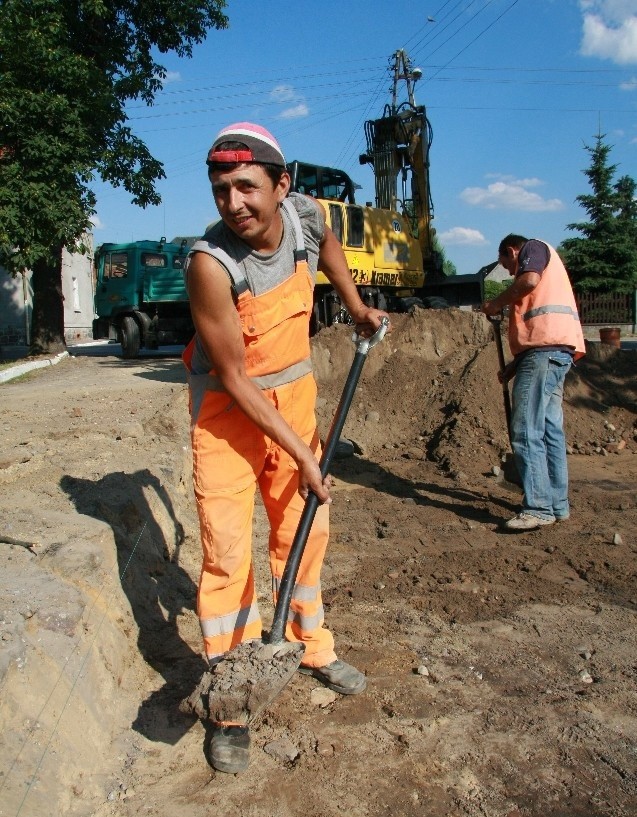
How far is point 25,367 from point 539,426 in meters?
10.4

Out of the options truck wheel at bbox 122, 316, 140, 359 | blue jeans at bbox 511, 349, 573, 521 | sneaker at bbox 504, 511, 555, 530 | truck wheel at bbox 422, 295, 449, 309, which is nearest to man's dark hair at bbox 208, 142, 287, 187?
blue jeans at bbox 511, 349, 573, 521

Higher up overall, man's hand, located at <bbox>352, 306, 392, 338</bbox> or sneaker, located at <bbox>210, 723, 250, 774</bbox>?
man's hand, located at <bbox>352, 306, 392, 338</bbox>

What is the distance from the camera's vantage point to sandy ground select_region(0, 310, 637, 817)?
2.20 meters

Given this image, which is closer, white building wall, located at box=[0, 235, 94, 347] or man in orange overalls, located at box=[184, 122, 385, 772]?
man in orange overalls, located at box=[184, 122, 385, 772]

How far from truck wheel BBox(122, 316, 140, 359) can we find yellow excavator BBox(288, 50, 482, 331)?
5.27m

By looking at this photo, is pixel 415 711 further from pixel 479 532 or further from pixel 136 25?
pixel 136 25

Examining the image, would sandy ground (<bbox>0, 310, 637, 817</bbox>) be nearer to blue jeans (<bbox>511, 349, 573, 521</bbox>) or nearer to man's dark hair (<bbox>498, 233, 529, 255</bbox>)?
blue jeans (<bbox>511, 349, 573, 521</bbox>)

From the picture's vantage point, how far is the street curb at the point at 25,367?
11.6 meters

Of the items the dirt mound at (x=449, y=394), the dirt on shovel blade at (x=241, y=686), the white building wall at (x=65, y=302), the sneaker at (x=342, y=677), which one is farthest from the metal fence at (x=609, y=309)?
the dirt on shovel blade at (x=241, y=686)

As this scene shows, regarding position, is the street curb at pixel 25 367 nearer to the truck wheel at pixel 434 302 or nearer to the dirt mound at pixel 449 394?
the dirt mound at pixel 449 394

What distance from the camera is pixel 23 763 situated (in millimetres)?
2033

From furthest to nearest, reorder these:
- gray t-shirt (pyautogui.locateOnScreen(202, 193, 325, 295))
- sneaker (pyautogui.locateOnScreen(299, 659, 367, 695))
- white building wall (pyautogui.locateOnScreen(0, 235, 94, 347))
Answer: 1. white building wall (pyautogui.locateOnScreen(0, 235, 94, 347))
2. sneaker (pyautogui.locateOnScreen(299, 659, 367, 695))
3. gray t-shirt (pyautogui.locateOnScreen(202, 193, 325, 295))

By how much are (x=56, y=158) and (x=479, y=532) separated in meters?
10.3

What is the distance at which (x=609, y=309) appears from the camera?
27.1 metres
